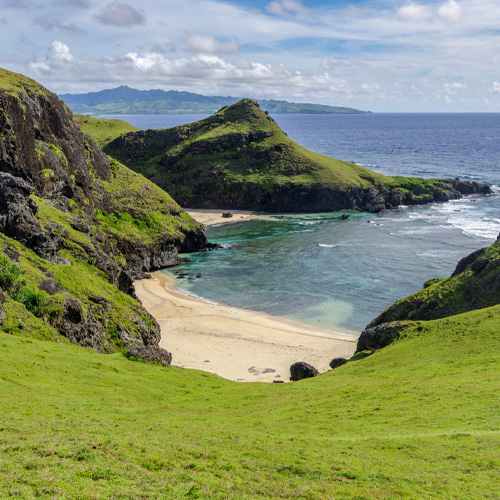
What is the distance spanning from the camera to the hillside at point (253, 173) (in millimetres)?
154625

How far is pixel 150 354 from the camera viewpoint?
137 feet

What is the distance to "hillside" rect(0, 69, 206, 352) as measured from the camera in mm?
40094

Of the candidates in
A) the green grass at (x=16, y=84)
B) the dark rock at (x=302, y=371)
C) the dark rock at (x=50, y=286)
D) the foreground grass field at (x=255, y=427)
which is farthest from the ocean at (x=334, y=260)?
the green grass at (x=16, y=84)

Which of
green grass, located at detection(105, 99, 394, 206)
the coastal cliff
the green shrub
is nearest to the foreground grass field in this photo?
the coastal cliff

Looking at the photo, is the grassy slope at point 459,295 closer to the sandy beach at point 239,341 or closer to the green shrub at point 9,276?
the sandy beach at point 239,341

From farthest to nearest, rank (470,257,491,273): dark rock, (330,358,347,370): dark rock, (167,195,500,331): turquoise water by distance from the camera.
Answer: (167,195,500,331): turquoise water → (470,257,491,273): dark rock → (330,358,347,370): dark rock

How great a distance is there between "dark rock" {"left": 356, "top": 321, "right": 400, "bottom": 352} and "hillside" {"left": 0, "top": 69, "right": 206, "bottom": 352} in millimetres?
21852

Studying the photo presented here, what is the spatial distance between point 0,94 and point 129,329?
1606 inches

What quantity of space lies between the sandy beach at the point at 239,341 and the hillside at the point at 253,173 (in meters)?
88.1

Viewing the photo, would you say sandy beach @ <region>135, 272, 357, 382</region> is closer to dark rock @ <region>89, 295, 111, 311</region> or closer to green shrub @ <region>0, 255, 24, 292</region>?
dark rock @ <region>89, 295, 111, 311</region>

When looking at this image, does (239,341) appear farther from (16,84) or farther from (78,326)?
(16,84)

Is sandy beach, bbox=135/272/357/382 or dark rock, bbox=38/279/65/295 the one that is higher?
dark rock, bbox=38/279/65/295

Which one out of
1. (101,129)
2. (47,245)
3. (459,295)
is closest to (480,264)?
(459,295)

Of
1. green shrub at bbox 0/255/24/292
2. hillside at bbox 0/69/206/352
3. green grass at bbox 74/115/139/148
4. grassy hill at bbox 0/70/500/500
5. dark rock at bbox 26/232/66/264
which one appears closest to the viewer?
grassy hill at bbox 0/70/500/500
